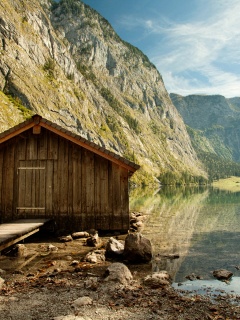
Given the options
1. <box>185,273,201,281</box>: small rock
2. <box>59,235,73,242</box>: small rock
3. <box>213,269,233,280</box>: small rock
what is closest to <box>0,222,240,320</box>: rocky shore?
<box>185,273,201,281</box>: small rock

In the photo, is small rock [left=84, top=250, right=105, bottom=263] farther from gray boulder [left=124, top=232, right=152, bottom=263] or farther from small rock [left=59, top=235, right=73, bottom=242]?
small rock [left=59, top=235, right=73, bottom=242]

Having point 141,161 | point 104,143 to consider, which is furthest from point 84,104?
point 141,161

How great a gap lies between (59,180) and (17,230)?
4.12 meters

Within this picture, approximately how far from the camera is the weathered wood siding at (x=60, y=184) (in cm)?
1575

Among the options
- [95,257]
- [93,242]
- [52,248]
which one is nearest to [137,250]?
[95,257]

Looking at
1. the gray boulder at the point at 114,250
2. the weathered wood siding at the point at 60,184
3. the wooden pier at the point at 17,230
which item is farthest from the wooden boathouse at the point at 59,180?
the gray boulder at the point at 114,250

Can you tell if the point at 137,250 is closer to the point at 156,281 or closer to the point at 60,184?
the point at 156,281

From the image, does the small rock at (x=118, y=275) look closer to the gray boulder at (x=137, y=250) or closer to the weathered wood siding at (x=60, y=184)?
the gray boulder at (x=137, y=250)

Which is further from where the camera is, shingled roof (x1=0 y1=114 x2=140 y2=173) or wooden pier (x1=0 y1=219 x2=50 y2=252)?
shingled roof (x1=0 y1=114 x2=140 y2=173)

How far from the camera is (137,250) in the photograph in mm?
10930

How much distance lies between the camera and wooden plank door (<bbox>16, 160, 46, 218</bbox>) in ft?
52.4

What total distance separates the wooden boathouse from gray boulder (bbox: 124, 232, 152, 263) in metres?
4.47

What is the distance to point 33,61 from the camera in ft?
411

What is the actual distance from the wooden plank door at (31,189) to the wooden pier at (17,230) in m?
0.68
